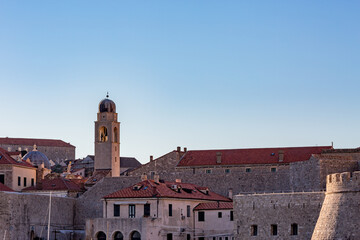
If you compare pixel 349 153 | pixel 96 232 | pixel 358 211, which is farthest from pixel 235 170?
pixel 358 211

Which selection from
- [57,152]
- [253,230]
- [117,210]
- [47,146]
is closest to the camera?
[253,230]

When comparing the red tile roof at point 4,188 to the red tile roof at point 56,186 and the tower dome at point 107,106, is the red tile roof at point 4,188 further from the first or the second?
the tower dome at point 107,106

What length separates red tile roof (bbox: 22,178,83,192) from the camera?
74.6 meters

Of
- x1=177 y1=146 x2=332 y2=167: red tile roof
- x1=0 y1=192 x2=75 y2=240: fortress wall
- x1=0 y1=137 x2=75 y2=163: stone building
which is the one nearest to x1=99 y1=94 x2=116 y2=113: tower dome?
x1=177 y1=146 x2=332 y2=167: red tile roof

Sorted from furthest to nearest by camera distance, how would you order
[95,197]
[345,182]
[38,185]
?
[38,185] → [95,197] → [345,182]

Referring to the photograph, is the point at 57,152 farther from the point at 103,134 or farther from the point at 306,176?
the point at 306,176

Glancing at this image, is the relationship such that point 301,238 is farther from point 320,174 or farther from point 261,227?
point 320,174

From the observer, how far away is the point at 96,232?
6275cm

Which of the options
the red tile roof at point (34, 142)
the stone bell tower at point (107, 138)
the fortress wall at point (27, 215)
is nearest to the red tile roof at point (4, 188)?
the fortress wall at point (27, 215)

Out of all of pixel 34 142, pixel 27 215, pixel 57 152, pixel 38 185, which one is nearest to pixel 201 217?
pixel 27 215

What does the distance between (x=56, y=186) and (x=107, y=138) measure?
15.5 meters

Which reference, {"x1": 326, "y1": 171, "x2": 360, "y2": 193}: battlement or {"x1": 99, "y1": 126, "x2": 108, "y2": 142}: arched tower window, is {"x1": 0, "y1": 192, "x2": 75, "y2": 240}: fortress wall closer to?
{"x1": 99, "y1": 126, "x2": 108, "y2": 142}: arched tower window

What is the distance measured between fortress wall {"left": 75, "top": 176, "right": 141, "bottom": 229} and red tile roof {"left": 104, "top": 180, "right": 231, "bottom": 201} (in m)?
6.08

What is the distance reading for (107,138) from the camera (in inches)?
3533
